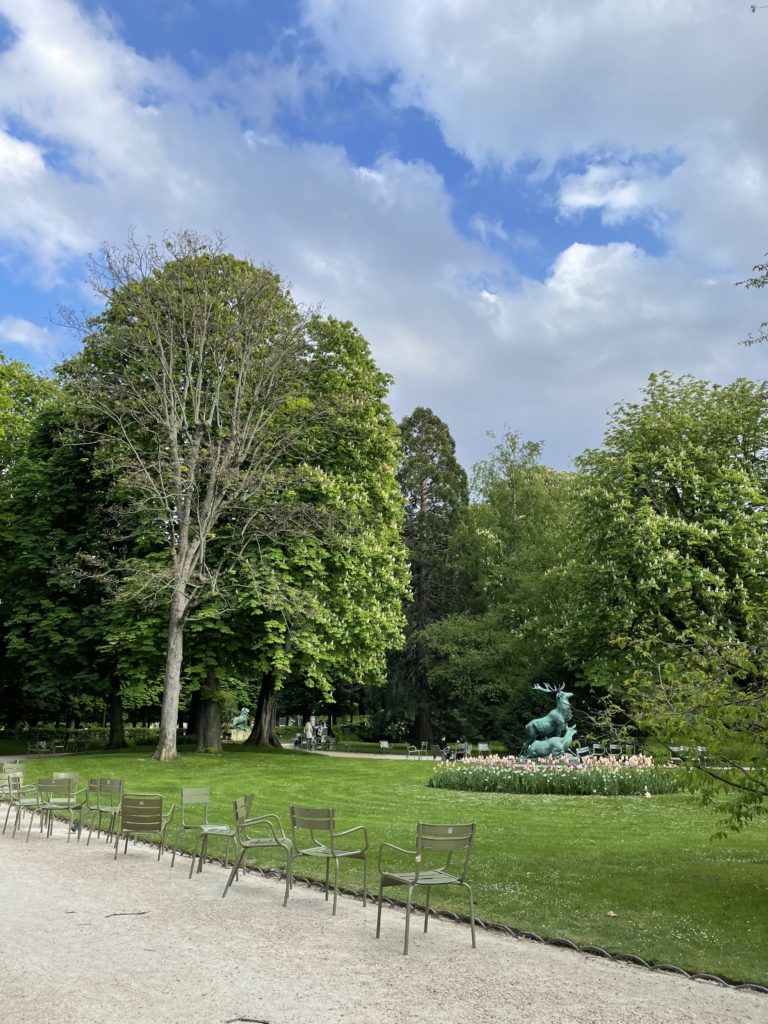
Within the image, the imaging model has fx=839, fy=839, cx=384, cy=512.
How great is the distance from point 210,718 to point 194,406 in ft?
36.1

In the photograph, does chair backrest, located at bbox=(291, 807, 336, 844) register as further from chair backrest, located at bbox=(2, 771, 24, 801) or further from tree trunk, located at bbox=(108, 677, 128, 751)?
tree trunk, located at bbox=(108, 677, 128, 751)

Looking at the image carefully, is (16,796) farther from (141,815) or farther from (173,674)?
(173,674)

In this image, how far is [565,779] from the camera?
19.2 m

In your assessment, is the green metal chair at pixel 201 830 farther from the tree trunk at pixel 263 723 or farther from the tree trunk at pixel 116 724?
the tree trunk at pixel 116 724

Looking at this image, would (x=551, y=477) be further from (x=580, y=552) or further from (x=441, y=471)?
(x=580, y=552)

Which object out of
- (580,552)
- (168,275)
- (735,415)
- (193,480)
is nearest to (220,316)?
(168,275)

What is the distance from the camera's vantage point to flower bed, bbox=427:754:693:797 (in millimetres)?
19109

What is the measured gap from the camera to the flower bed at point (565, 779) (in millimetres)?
19109

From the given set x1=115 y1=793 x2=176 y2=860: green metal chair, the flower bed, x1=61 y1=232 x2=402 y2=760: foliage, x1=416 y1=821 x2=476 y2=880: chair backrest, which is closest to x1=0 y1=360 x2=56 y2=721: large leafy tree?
x1=61 y1=232 x2=402 y2=760: foliage

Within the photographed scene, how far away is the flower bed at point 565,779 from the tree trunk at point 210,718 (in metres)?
10.5

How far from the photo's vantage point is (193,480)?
2508 cm

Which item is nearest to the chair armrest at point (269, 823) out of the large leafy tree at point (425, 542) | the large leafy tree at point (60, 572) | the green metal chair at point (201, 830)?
the green metal chair at point (201, 830)

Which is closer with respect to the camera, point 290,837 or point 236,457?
point 290,837

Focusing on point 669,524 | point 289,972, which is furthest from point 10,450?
Result: point 289,972
